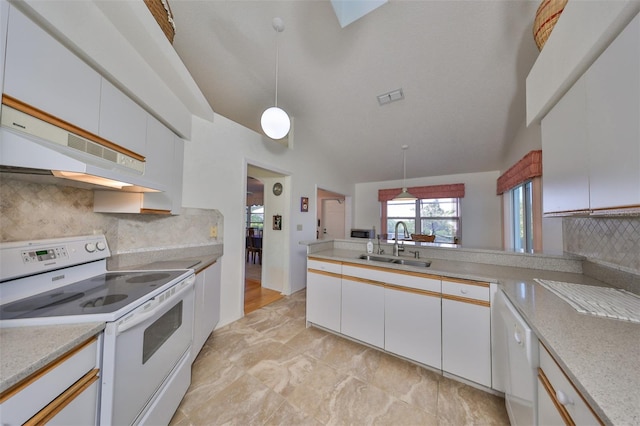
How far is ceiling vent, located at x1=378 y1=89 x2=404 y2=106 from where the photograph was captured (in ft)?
8.60

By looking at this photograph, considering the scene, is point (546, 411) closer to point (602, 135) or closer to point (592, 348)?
point (592, 348)

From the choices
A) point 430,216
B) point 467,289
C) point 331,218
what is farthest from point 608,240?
point 331,218

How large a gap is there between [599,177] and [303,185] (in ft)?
10.2

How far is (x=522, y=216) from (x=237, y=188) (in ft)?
13.2

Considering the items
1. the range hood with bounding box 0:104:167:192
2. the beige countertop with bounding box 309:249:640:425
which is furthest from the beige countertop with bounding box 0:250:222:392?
the beige countertop with bounding box 309:249:640:425

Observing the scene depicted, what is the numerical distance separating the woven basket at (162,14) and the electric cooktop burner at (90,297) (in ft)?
5.62

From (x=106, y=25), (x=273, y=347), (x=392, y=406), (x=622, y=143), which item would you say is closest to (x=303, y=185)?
(x=273, y=347)

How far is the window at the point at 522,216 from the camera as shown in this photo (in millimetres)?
2673

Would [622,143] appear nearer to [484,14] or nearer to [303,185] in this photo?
[484,14]

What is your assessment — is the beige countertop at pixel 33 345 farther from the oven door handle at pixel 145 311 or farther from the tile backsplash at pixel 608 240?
the tile backsplash at pixel 608 240

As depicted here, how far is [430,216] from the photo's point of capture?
15.9 feet

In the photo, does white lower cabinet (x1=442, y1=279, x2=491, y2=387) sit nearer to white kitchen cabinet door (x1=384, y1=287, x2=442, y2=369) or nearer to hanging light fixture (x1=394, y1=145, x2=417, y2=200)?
white kitchen cabinet door (x1=384, y1=287, x2=442, y2=369)

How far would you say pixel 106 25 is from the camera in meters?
1.15

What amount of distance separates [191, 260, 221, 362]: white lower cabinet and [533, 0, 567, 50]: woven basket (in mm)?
2946
